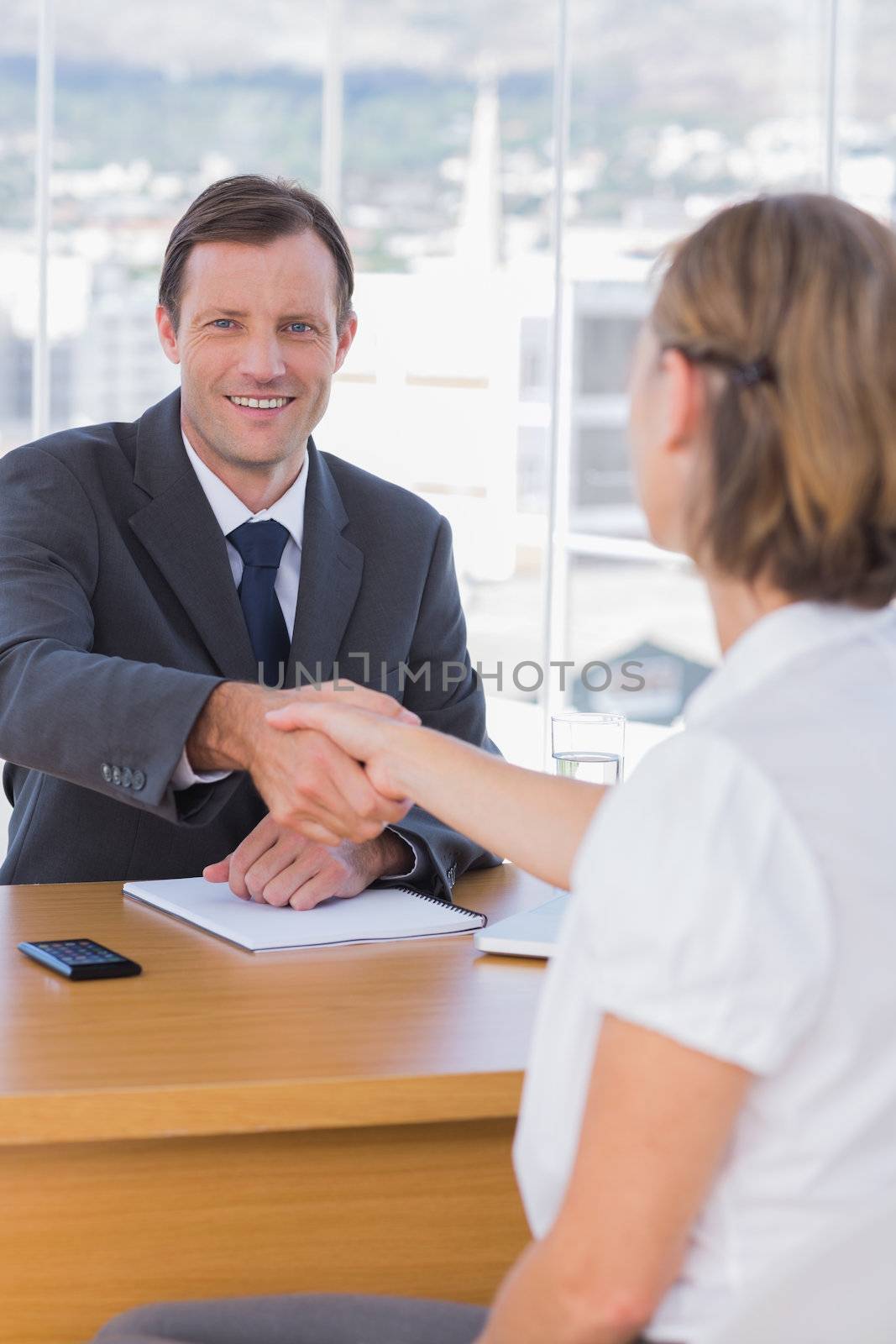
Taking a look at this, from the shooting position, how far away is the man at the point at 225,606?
1.78 metres

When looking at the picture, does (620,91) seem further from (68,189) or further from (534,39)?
(68,189)

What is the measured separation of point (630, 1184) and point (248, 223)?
1834 millimetres

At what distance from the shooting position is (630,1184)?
0.89 metres

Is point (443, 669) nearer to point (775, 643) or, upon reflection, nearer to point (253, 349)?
point (253, 349)

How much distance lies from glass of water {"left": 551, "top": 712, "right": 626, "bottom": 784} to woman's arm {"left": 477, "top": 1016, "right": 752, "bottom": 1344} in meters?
0.97

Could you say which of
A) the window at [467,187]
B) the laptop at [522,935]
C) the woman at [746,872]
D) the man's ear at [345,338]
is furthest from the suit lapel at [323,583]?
the window at [467,187]

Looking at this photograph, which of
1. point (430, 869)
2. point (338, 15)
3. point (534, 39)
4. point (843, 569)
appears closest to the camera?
point (843, 569)

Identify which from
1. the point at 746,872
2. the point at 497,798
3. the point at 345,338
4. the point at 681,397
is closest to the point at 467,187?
the point at 345,338

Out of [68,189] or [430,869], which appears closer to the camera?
[430,869]

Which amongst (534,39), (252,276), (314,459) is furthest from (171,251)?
(534,39)

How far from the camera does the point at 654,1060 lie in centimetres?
88

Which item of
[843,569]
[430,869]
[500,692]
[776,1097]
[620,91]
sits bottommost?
[500,692]

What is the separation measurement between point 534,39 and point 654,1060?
21.3ft

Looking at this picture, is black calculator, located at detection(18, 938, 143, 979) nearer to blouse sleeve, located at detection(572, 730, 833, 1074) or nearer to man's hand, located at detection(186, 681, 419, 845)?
man's hand, located at detection(186, 681, 419, 845)
